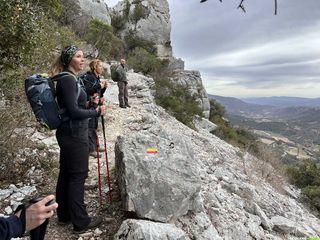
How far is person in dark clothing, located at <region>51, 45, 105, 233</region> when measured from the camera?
387 centimetres

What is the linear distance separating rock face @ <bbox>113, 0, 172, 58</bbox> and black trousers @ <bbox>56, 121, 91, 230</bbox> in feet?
115

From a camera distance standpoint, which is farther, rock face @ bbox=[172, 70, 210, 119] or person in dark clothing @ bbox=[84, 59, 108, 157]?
rock face @ bbox=[172, 70, 210, 119]

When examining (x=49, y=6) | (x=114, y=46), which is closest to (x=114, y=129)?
(x=49, y=6)

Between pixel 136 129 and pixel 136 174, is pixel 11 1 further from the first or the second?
pixel 136 129

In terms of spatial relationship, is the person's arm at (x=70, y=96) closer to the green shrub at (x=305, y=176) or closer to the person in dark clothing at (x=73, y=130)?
the person in dark clothing at (x=73, y=130)

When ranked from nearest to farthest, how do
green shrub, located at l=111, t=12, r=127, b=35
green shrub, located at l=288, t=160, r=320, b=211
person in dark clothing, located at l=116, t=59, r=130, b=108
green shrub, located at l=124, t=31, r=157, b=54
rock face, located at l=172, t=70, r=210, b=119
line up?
person in dark clothing, located at l=116, t=59, r=130, b=108
green shrub, located at l=288, t=160, r=320, b=211
rock face, located at l=172, t=70, r=210, b=119
green shrub, located at l=124, t=31, r=157, b=54
green shrub, located at l=111, t=12, r=127, b=35

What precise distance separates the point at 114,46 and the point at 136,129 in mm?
22516

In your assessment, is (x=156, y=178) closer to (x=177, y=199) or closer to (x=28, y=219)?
(x=177, y=199)

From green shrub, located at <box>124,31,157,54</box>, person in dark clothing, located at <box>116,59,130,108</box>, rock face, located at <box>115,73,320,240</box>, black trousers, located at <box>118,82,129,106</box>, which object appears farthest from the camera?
green shrub, located at <box>124,31,157,54</box>

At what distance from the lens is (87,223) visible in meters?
4.38

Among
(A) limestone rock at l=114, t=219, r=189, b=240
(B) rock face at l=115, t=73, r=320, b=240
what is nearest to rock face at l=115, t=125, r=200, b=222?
(B) rock face at l=115, t=73, r=320, b=240

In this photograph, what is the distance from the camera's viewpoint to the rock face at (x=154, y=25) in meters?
38.2

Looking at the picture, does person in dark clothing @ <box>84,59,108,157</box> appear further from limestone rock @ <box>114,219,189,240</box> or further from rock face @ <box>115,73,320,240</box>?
limestone rock @ <box>114,219,189,240</box>

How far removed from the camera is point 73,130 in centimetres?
402
